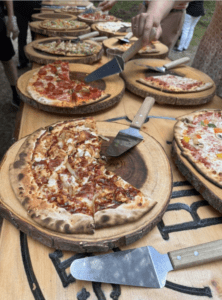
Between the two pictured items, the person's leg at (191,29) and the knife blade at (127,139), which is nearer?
the knife blade at (127,139)

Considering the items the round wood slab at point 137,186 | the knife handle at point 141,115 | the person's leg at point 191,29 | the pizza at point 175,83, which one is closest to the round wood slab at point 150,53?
the pizza at point 175,83

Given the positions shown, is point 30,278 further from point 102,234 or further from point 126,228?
point 126,228

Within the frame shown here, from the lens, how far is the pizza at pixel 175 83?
2104 mm

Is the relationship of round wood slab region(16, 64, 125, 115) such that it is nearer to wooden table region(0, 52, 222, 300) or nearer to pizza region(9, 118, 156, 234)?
pizza region(9, 118, 156, 234)

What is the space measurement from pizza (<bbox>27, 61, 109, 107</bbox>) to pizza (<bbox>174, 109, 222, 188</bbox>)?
74 centimetres

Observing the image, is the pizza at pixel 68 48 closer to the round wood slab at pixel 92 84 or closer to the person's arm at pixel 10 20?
the round wood slab at pixel 92 84

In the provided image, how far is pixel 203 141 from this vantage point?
5.11 feet

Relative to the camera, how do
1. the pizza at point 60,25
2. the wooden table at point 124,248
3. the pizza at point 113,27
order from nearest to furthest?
the wooden table at point 124,248, the pizza at point 60,25, the pizza at point 113,27

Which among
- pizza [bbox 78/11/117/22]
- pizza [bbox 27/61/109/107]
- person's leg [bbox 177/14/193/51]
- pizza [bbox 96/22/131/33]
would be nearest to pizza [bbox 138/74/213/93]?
pizza [bbox 27/61/109/107]

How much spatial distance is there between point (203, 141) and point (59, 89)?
1.27 metres

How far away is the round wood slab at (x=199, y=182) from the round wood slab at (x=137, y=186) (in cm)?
9

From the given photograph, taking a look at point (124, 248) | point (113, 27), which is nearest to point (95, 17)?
point (113, 27)

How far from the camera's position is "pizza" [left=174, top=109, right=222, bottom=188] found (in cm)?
132

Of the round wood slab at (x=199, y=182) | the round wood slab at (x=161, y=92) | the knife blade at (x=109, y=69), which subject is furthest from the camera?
the knife blade at (x=109, y=69)
